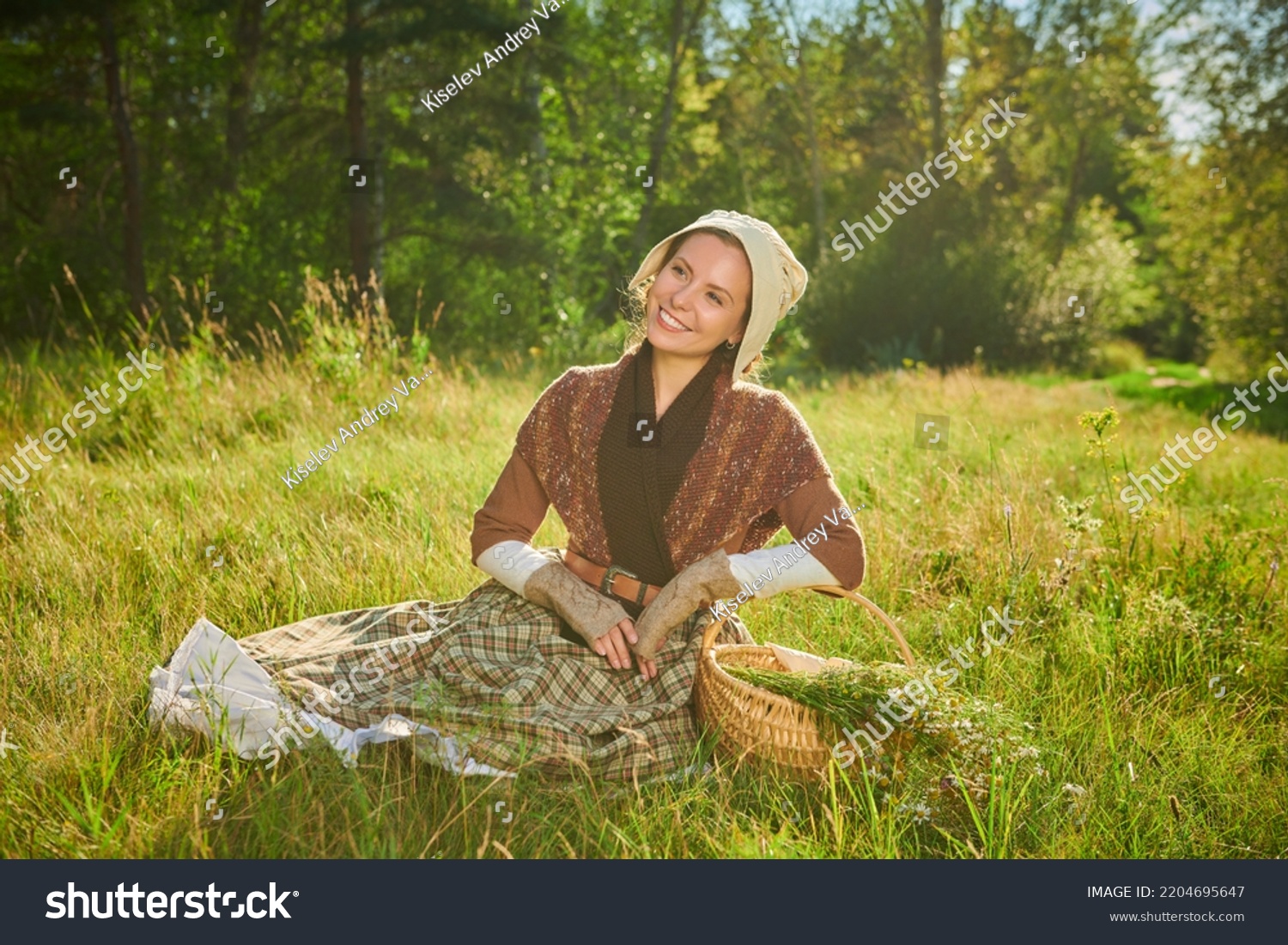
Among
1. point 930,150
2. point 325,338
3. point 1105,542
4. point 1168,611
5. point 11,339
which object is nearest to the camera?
point 1168,611

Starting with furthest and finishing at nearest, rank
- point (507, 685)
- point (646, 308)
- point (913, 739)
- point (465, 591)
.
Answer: point (465, 591), point (646, 308), point (507, 685), point (913, 739)

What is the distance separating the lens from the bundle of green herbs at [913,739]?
2.62 metres

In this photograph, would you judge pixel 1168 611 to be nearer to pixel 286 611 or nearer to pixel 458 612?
pixel 458 612

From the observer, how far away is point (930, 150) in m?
19.0

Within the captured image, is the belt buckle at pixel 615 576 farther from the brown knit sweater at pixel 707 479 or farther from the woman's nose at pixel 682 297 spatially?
the woman's nose at pixel 682 297

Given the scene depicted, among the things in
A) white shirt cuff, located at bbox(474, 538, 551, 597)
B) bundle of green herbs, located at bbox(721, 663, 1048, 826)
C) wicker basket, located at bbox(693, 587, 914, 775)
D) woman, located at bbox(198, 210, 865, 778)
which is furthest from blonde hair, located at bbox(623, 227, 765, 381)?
bundle of green herbs, located at bbox(721, 663, 1048, 826)

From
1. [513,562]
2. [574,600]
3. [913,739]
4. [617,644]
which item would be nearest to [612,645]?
[617,644]

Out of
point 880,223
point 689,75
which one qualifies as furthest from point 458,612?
point 689,75

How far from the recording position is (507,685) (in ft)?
9.73

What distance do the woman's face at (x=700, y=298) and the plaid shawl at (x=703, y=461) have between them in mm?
180

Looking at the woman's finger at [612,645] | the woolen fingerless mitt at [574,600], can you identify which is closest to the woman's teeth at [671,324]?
the woolen fingerless mitt at [574,600]

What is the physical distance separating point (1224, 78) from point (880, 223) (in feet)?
19.6

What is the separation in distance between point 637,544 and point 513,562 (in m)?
0.37

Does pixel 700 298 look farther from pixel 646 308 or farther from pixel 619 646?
pixel 619 646
